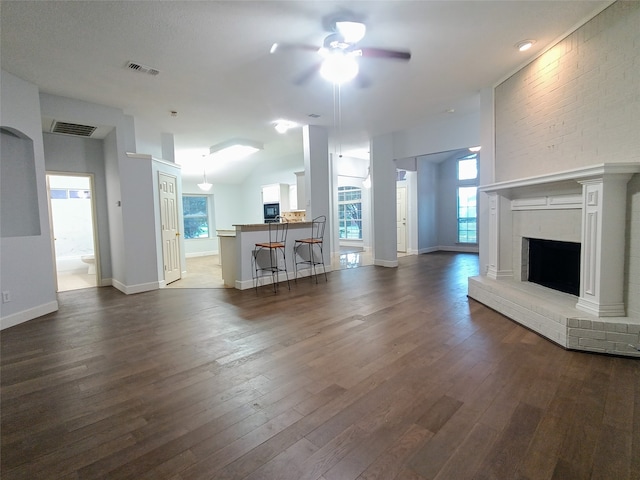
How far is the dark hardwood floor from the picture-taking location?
143 centimetres

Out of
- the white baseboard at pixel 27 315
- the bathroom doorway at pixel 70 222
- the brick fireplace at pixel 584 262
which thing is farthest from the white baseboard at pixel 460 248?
the bathroom doorway at pixel 70 222

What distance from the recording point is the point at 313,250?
242 inches

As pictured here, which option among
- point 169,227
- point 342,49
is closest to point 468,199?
point 342,49

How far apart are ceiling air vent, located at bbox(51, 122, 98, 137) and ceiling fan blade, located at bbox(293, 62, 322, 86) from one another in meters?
3.41

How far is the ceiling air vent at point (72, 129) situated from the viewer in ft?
15.0

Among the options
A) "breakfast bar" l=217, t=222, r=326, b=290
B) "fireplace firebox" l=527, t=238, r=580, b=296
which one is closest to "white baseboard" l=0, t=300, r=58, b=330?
"breakfast bar" l=217, t=222, r=326, b=290

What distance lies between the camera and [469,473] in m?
1.34

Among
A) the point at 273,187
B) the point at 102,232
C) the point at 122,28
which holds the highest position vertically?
the point at 122,28

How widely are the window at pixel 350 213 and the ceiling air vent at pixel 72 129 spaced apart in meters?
7.33

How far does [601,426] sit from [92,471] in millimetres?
2625

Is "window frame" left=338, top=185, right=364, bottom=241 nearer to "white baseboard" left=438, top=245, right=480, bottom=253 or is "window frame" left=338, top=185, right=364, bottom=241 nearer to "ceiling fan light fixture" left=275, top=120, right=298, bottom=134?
"white baseboard" left=438, top=245, right=480, bottom=253

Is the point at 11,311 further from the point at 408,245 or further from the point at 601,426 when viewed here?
the point at 408,245

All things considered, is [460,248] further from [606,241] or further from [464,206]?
[606,241]

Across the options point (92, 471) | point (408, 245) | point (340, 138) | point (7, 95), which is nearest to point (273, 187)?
point (340, 138)
